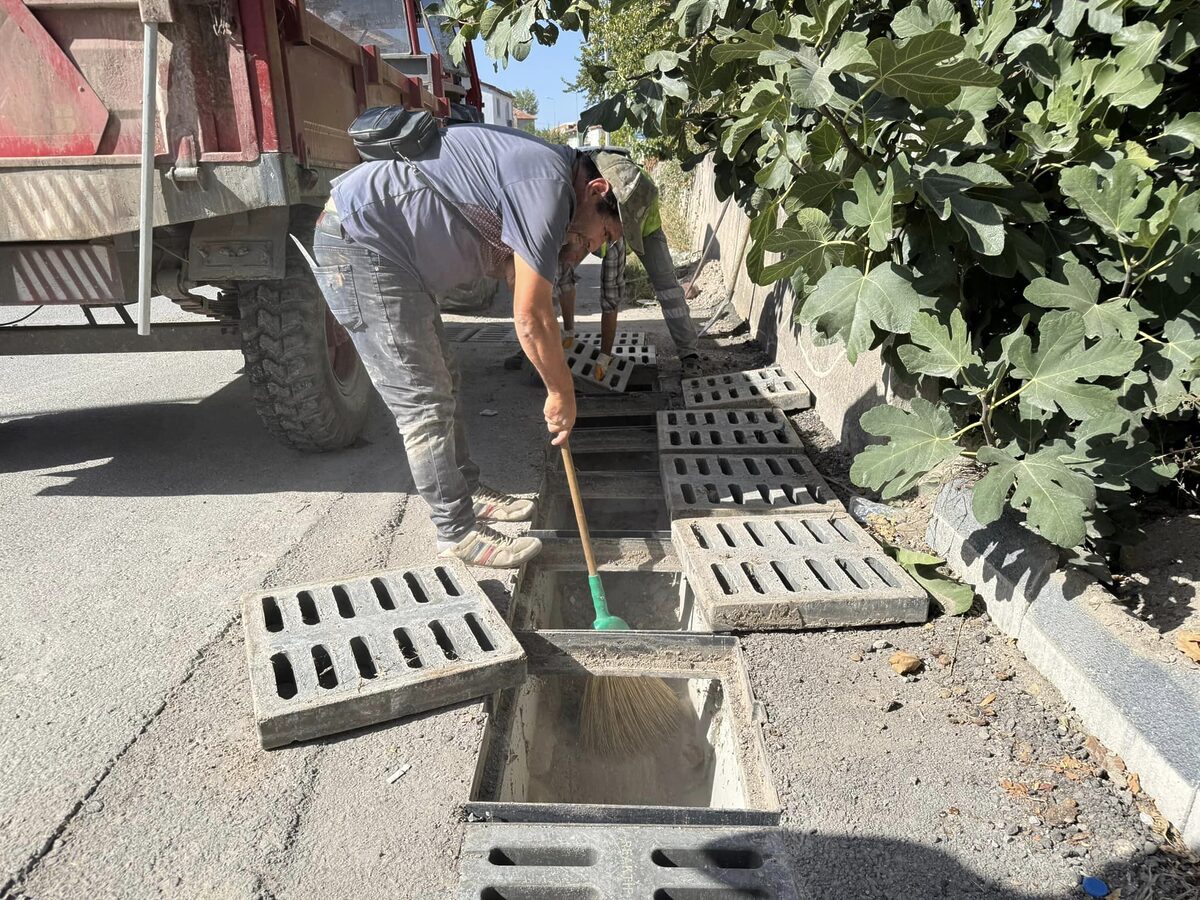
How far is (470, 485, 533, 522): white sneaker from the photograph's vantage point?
3256 millimetres

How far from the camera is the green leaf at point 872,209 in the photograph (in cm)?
206

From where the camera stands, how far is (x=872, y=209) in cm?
212

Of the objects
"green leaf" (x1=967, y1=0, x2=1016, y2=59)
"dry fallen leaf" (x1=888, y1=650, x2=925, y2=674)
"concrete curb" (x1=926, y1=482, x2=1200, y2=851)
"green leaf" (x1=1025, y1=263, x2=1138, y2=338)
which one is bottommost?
"dry fallen leaf" (x1=888, y1=650, x2=925, y2=674)

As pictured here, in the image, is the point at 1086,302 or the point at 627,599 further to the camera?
the point at 627,599

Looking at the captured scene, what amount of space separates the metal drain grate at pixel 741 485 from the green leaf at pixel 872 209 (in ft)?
4.46

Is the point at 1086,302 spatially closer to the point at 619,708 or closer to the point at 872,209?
the point at 872,209

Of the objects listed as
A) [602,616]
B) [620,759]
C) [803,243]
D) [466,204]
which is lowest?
[620,759]

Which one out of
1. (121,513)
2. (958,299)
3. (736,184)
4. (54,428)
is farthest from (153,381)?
(958,299)

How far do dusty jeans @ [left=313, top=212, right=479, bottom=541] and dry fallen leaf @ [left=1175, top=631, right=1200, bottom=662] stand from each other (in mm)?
2238

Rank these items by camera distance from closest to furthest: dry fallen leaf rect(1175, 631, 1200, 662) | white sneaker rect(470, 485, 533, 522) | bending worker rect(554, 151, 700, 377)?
A: 1. dry fallen leaf rect(1175, 631, 1200, 662)
2. white sneaker rect(470, 485, 533, 522)
3. bending worker rect(554, 151, 700, 377)

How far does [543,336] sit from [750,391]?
8.71 feet

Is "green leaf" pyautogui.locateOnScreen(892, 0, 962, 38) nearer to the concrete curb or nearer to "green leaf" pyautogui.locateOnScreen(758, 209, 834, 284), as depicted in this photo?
"green leaf" pyautogui.locateOnScreen(758, 209, 834, 284)

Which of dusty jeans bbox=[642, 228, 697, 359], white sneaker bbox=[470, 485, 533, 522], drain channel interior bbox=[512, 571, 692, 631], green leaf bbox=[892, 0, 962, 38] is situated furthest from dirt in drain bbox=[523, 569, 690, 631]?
dusty jeans bbox=[642, 228, 697, 359]

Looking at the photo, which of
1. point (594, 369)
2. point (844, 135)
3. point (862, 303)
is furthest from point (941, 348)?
point (594, 369)
